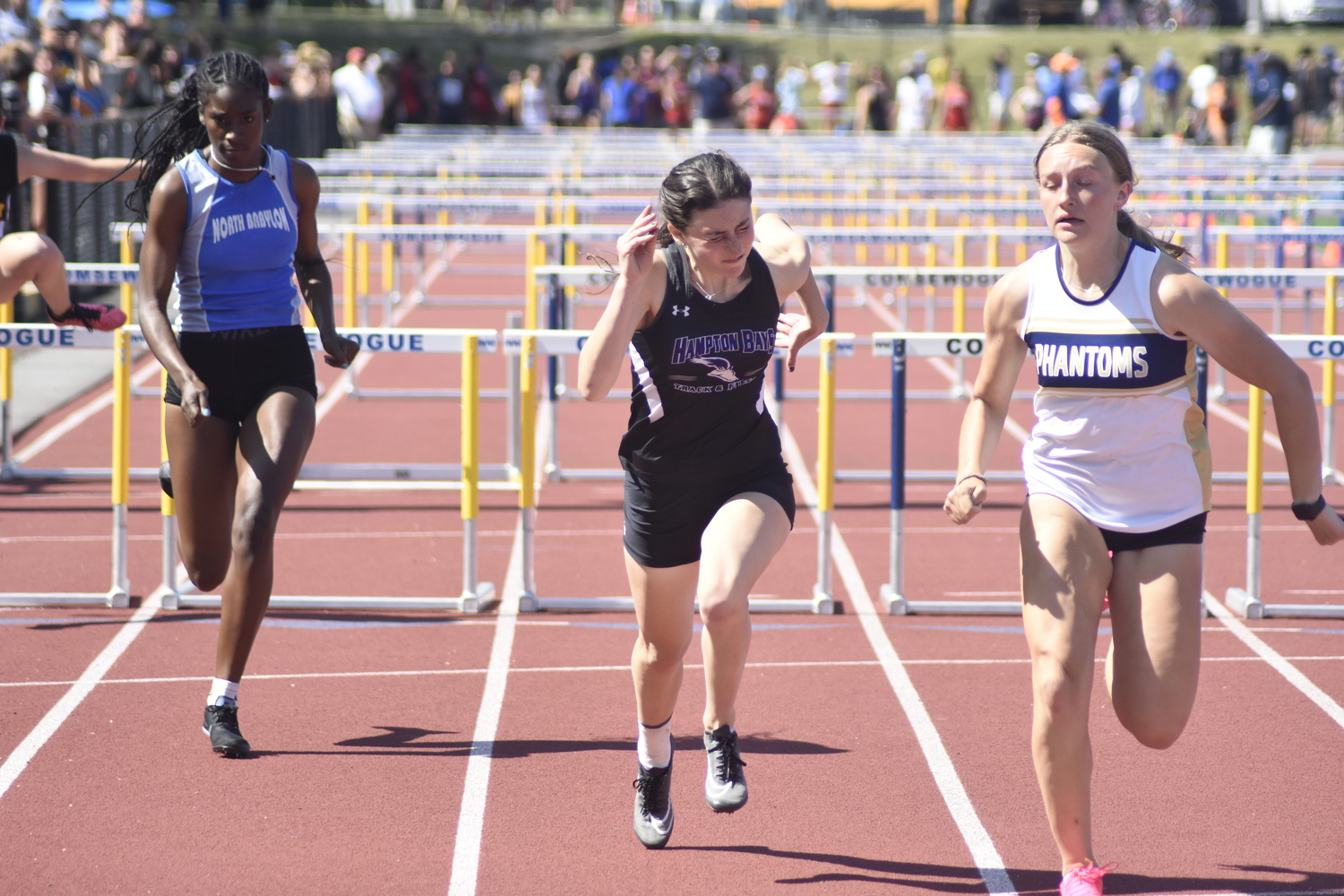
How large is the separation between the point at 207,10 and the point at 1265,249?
31.3 metres

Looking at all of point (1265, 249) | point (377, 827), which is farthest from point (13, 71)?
point (1265, 249)

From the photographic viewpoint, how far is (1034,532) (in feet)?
12.7

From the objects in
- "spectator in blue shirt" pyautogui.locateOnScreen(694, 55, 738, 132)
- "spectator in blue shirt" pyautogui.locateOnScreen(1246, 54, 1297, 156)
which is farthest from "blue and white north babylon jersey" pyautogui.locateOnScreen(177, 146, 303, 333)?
"spectator in blue shirt" pyautogui.locateOnScreen(694, 55, 738, 132)

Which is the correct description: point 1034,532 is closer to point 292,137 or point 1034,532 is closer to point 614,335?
point 614,335

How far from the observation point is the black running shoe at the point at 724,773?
435 cm

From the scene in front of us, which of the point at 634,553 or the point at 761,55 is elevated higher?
the point at 761,55

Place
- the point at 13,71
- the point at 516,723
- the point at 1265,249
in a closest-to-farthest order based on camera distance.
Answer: the point at 516,723 < the point at 13,71 < the point at 1265,249

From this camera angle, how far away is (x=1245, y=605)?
671 cm

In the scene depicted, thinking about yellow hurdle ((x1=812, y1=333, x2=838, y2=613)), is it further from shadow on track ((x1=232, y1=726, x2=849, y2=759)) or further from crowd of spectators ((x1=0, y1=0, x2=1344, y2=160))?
crowd of spectators ((x1=0, y1=0, x2=1344, y2=160))

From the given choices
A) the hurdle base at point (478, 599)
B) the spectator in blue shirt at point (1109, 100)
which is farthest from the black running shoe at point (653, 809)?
the spectator in blue shirt at point (1109, 100)

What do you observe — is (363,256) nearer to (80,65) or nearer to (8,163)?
(8,163)

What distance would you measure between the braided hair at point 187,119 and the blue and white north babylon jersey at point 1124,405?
264cm

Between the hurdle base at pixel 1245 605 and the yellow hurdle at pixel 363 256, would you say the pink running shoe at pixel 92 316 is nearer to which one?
the hurdle base at pixel 1245 605

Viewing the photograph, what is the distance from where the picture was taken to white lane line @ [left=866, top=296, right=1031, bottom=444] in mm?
10997
